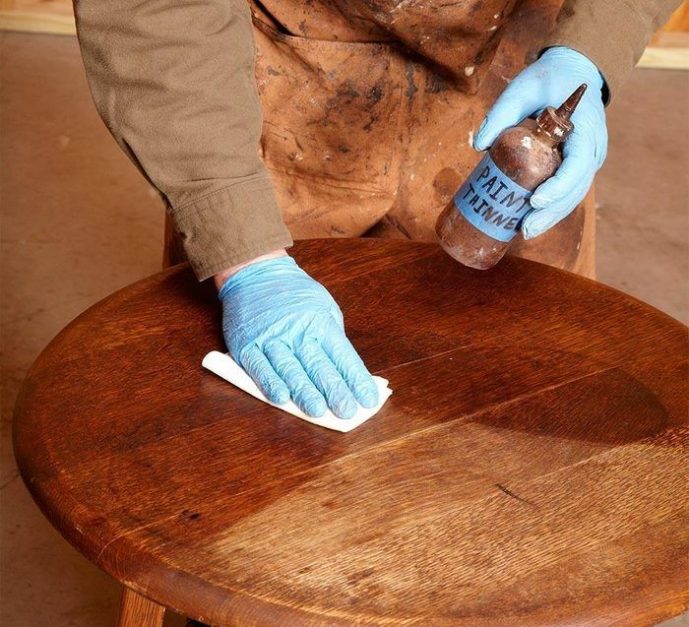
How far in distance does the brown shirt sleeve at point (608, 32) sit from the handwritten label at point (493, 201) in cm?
34

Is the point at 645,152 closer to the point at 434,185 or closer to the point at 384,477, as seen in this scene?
the point at 434,185

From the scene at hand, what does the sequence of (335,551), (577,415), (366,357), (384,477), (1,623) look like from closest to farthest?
(335,551)
(384,477)
(577,415)
(366,357)
(1,623)

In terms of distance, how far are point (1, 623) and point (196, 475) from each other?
1083 mm

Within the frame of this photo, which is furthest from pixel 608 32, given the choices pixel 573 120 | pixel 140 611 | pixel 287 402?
pixel 140 611

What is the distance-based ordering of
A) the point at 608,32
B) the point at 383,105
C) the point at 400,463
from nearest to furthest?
the point at 400,463 → the point at 608,32 → the point at 383,105

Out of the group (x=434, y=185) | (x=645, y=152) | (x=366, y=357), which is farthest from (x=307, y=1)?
(x=645, y=152)

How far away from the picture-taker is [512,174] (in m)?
1.38

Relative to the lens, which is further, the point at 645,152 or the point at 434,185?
the point at 645,152

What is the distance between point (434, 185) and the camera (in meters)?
1.90

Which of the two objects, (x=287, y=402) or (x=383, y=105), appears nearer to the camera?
(x=287, y=402)

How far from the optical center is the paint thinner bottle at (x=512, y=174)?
4.53 feet

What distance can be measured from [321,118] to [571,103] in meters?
0.57

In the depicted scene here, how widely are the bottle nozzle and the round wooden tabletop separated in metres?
0.27

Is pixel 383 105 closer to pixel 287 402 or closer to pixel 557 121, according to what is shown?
pixel 557 121
